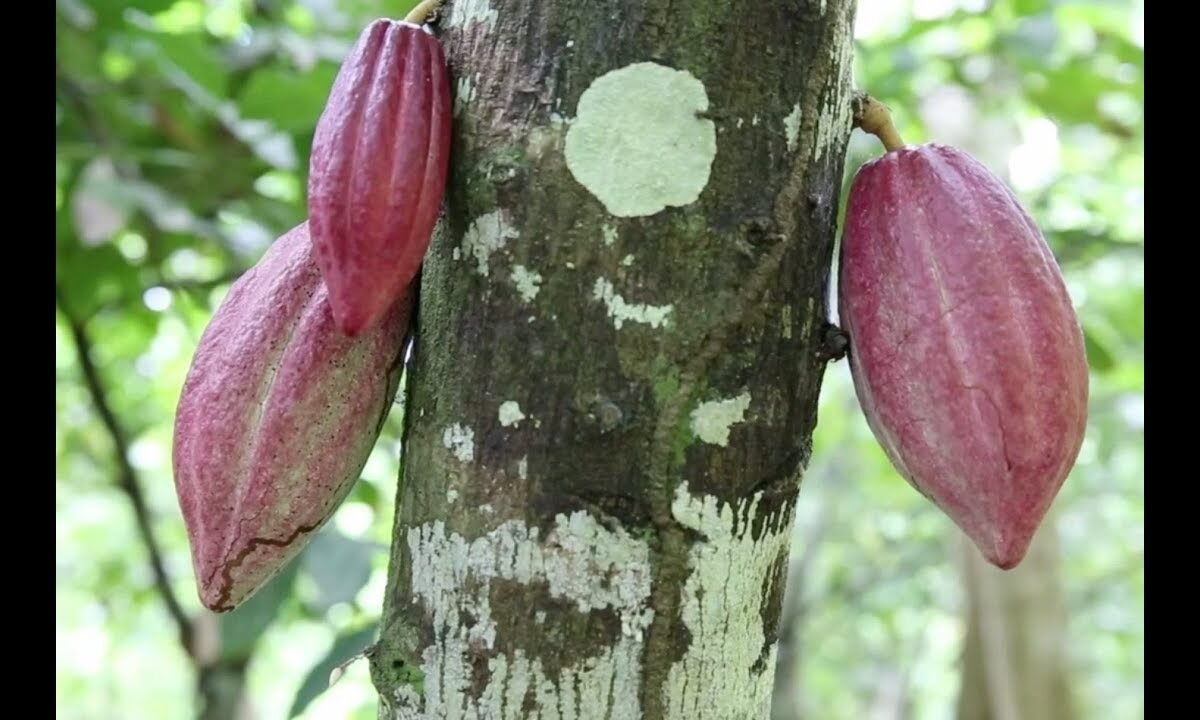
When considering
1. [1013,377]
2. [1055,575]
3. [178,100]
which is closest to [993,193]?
[1013,377]

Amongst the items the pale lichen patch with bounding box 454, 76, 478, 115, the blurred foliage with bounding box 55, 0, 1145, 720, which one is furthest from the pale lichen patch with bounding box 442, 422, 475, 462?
the blurred foliage with bounding box 55, 0, 1145, 720

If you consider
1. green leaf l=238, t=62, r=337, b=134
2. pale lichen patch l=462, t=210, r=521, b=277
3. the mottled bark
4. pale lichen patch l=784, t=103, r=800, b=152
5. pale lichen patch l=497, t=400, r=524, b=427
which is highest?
pale lichen patch l=784, t=103, r=800, b=152

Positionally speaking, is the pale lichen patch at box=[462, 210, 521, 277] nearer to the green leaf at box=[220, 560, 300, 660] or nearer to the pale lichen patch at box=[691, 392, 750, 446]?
the pale lichen patch at box=[691, 392, 750, 446]

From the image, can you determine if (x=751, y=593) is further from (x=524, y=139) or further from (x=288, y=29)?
(x=288, y=29)

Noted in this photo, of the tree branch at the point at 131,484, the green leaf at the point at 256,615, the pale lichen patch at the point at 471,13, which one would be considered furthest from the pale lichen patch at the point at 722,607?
the tree branch at the point at 131,484

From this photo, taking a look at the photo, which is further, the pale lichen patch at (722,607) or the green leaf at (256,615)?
the green leaf at (256,615)

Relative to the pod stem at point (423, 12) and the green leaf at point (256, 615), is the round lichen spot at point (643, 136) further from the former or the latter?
the green leaf at point (256, 615)

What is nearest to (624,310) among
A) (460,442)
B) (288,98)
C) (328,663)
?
(460,442)
